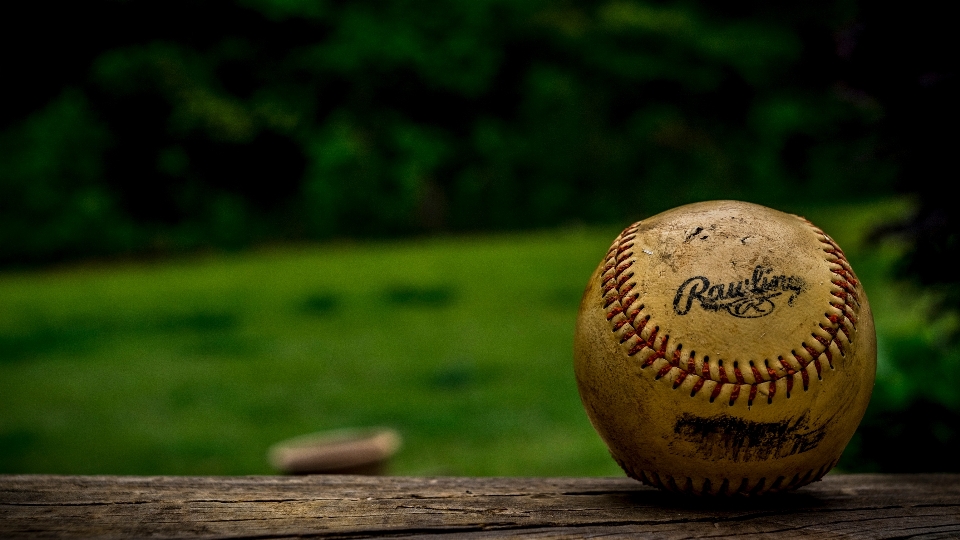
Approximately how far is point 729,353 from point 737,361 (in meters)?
0.02

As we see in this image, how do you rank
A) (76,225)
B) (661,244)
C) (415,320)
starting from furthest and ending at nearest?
(76,225), (415,320), (661,244)

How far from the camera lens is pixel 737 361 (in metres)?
1.87

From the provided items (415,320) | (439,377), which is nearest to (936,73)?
(439,377)

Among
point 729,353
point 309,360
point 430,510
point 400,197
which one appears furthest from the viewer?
point 400,197

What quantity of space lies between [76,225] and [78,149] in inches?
64.2

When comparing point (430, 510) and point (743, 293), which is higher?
point (743, 293)

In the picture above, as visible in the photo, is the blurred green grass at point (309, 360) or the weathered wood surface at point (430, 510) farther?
the blurred green grass at point (309, 360)

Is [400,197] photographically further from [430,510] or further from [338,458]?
[430,510]

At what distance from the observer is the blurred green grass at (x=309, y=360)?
5.29 m

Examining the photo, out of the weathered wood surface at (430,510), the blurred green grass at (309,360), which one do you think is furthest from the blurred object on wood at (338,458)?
the weathered wood surface at (430,510)

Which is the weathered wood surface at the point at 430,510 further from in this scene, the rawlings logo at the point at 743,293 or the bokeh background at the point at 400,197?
the bokeh background at the point at 400,197

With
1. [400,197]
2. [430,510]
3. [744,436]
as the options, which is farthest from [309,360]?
[400,197]

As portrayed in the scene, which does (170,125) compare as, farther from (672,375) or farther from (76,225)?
(672,375)

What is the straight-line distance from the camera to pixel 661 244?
2.02m
